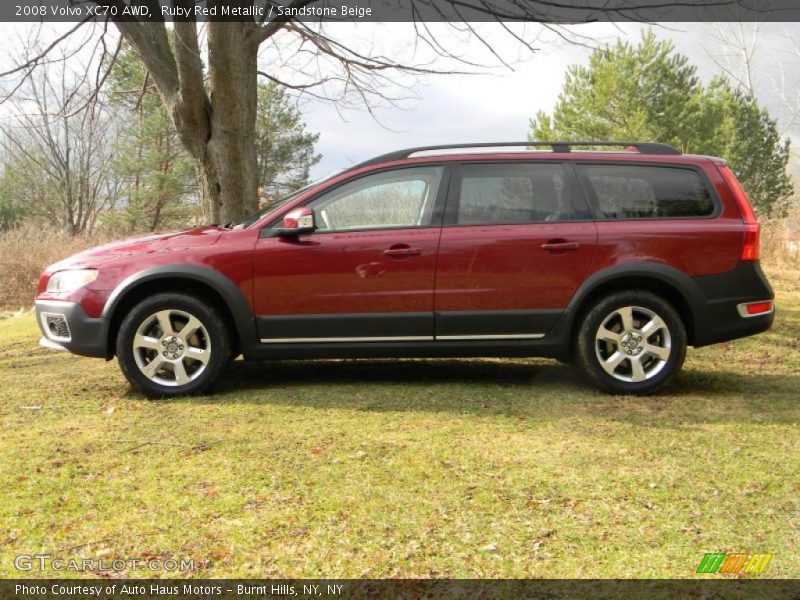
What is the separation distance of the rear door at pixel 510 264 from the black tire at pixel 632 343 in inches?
11.5

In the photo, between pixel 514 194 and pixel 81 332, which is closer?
pixel 81 332

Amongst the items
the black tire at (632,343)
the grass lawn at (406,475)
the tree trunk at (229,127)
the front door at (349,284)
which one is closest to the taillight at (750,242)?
the black tire at (632,343)

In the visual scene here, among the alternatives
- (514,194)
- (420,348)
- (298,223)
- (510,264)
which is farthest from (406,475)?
(514,194)

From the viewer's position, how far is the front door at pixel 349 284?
202 inches

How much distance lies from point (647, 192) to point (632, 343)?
3.67 ft

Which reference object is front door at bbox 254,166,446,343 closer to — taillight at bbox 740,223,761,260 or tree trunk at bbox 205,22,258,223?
taillight at bbox 740,223,761,260

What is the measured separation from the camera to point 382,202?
5.28 metres

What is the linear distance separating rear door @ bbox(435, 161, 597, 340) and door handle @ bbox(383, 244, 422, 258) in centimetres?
19

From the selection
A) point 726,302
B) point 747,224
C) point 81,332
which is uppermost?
point 747,224

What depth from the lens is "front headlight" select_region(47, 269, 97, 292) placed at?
5.12 metres

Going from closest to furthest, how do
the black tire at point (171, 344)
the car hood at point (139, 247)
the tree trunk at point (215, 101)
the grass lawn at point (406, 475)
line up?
the grass lawn at point (406, 475) < the black tire at point (171, 344) < the car hood at point (139, 247) < the tree trunk at point (215, 101)

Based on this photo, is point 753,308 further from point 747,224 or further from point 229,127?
point 229,127

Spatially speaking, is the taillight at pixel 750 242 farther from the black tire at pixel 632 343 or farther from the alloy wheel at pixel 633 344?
the alloy wheel at pixel 633 344

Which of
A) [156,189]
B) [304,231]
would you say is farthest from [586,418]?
[156,189]
